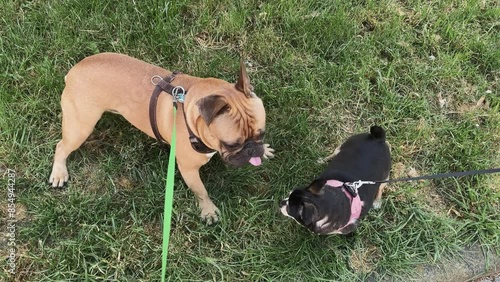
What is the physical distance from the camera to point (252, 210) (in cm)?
404

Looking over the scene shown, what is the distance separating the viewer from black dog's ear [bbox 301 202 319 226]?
11.1ft

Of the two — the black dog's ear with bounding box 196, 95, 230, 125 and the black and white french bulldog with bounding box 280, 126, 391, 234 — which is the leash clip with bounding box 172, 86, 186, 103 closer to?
the black dog's ear with bounding box 196, 95, 230, 125

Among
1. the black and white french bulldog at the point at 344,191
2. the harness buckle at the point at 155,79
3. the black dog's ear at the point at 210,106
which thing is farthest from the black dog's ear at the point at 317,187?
the harness buckle at the point at 155,79

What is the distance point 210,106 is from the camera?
116 inches

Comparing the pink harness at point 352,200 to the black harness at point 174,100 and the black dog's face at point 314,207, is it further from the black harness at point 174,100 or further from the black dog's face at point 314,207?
the black harness at point 174,100

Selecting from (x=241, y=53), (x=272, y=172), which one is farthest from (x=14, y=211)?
(x=241, y=53)

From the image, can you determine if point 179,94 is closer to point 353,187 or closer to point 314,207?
point 314,207

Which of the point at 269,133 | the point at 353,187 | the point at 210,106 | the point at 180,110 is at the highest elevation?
the point at 210,106

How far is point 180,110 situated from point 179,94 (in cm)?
12

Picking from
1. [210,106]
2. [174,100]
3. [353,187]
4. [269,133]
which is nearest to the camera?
[210,106]

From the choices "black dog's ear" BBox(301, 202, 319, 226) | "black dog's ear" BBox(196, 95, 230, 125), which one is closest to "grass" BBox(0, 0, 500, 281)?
"black dog's ear" BBox(301, 202, 319, 226)

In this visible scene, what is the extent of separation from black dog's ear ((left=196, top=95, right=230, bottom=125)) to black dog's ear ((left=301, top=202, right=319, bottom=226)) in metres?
0.95

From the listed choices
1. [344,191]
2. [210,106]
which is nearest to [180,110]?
[210,106]

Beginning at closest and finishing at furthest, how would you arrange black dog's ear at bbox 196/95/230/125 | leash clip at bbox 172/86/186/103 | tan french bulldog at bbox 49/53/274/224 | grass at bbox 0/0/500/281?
black dog's ear at bbox 196/95/230/125, tan french bulldog at bbox 49/53/274/224, leash clip at bbox 172/86/186/103, grass at bbox 0/0/500/281
